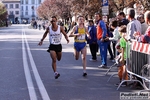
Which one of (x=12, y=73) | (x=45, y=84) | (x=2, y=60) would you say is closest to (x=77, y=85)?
(x=45, y=84)

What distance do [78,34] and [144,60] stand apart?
334 centimetres

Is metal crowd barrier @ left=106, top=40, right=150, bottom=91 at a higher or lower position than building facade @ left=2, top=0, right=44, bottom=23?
lower

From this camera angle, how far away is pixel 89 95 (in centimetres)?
886

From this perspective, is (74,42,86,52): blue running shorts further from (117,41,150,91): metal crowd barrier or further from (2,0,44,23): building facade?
(2,0,44,23): building facade

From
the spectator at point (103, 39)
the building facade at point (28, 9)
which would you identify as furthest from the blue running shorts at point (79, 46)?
the building facade at point (28, 9)

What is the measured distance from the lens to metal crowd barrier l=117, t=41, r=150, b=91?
8.62 meters

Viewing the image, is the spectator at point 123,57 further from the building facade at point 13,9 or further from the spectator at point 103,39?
the building facade at point 13,9

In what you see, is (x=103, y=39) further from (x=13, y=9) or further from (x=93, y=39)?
A: (x=13, y=9)

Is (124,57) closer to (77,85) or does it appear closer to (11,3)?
(77,85)

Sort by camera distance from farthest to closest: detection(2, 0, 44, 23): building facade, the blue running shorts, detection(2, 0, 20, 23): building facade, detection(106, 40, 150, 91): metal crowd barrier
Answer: detection(2, 0, 20, 23): building facade → detection(2, 0, 44, 23): building facade → the blue running shorts → detection(106, 40, 150, 91): metal crowd barrier

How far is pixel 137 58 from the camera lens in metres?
9.18

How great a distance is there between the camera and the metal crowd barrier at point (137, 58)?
8625mm

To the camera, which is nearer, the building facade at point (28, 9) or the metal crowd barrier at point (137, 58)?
the metal crowd barrier at point (137, 58)

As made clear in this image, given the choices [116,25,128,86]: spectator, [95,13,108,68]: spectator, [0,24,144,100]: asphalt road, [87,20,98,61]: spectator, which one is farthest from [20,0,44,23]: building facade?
[116,25,128,86]: spectator
